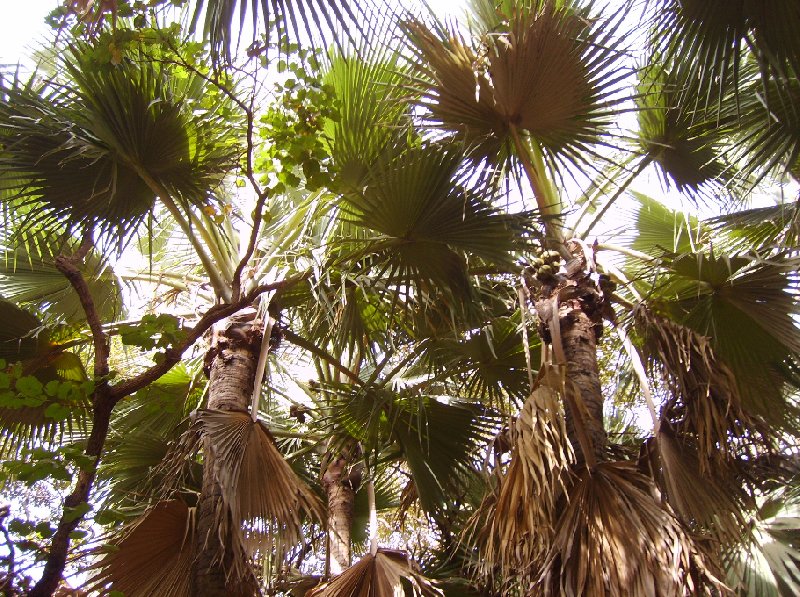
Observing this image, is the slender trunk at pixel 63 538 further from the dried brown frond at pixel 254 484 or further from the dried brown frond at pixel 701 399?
the dried brown frond at pixel 701 399

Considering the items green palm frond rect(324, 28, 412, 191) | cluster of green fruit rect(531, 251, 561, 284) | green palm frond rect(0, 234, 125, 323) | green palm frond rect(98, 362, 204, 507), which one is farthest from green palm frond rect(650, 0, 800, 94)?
green palm frond rect(0, 234, 125, 323)

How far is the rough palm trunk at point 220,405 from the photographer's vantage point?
310cm

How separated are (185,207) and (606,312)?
2193mm

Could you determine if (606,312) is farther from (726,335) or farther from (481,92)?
(481,92)

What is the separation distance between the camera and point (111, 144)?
343cm

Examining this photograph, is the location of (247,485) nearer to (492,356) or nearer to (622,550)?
(622,550)

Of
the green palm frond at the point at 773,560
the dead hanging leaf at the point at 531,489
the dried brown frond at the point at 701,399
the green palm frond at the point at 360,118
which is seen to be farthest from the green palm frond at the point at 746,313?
the green palm frond at the point at 360,118

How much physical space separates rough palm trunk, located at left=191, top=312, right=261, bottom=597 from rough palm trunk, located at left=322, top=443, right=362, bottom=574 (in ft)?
3.58

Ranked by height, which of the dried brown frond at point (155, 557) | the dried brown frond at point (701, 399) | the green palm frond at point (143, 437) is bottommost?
the dried brown frond at point (155, 557)

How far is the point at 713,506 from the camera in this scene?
10.1 feet

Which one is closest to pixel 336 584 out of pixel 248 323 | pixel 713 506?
pixel 248 323

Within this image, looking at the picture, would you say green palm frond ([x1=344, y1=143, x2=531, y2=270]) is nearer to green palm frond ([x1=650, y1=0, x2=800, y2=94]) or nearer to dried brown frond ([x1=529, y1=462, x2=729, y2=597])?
green palm frond ([x1=650, y1=0, x2=800, y2=94])

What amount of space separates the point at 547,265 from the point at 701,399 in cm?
106

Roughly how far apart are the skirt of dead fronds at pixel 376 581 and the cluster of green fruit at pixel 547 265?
1646 mm
